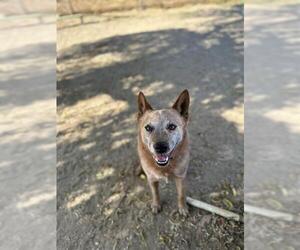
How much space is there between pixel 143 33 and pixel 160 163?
1602 mm

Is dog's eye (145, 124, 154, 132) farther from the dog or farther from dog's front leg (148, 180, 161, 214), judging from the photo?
dog's front leg (148, 180, 161, 214)

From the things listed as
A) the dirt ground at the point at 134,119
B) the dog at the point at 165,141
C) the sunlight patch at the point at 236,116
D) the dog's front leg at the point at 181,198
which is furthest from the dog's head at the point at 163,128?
the sunlight patch at the point at 236,116

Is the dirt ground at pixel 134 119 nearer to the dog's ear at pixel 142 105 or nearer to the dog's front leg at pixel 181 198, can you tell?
the dog's front leg at pixel 181 198

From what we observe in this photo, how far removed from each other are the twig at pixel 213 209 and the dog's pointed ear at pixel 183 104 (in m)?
0.38

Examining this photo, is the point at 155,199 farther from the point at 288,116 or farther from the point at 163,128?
the point at 288,116

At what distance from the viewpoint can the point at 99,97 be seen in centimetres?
225

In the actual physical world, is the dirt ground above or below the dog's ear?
below

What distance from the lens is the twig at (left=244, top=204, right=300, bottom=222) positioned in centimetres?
145

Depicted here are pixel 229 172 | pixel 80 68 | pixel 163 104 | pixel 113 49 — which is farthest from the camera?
pixel 113 49

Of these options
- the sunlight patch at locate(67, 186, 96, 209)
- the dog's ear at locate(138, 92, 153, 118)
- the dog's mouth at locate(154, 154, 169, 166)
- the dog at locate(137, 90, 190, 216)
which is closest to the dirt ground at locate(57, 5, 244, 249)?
the sunlight patch at locate(67, 186, 96, 209)

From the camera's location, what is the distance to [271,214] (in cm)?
146

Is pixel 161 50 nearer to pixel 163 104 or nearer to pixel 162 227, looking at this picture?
pixel 163 104

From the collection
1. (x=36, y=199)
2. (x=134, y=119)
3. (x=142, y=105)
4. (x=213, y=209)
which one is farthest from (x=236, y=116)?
(x=36, y=199)

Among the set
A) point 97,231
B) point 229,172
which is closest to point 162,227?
point 97,231
